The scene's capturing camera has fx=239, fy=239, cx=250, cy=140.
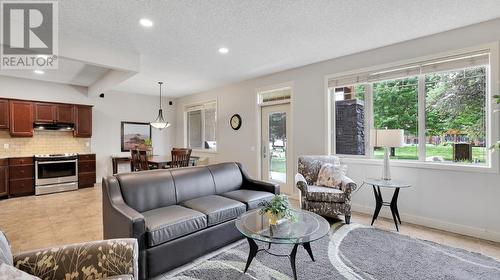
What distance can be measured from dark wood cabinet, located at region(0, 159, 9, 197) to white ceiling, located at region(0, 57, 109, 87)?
6.32ft

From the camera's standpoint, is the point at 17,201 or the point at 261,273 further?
the point at 17,201

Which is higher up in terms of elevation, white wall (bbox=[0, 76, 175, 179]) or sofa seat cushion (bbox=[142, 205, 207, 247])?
white wall (bbox=[0, 76, 175, 179])

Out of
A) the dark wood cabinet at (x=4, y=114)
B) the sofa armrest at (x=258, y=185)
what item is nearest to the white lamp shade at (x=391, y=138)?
the sofa armrest at (x=258, y=185)

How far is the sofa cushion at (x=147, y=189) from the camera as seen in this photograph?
265 centimetres

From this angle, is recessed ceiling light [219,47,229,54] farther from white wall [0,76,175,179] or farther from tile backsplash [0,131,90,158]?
tile backsplash [0,131,90,158]

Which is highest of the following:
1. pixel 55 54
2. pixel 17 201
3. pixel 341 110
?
pixel 55 54

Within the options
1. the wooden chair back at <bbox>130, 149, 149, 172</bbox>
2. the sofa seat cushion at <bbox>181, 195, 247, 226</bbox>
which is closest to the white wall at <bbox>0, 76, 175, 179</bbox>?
the wooden chair back at <bbox>130, 149, 149, 172</bbox>

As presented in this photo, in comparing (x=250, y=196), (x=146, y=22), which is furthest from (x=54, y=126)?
(x=250, y=196)

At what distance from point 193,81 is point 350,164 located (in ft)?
13.5

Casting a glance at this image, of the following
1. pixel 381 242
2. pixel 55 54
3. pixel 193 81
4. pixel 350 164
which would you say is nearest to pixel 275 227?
pixel 381 242

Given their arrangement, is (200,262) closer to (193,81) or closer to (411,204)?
(411,204)

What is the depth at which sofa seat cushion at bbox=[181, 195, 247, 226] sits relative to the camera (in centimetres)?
263

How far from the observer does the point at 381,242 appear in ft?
9.30

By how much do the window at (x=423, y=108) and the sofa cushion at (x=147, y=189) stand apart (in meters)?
3.01
